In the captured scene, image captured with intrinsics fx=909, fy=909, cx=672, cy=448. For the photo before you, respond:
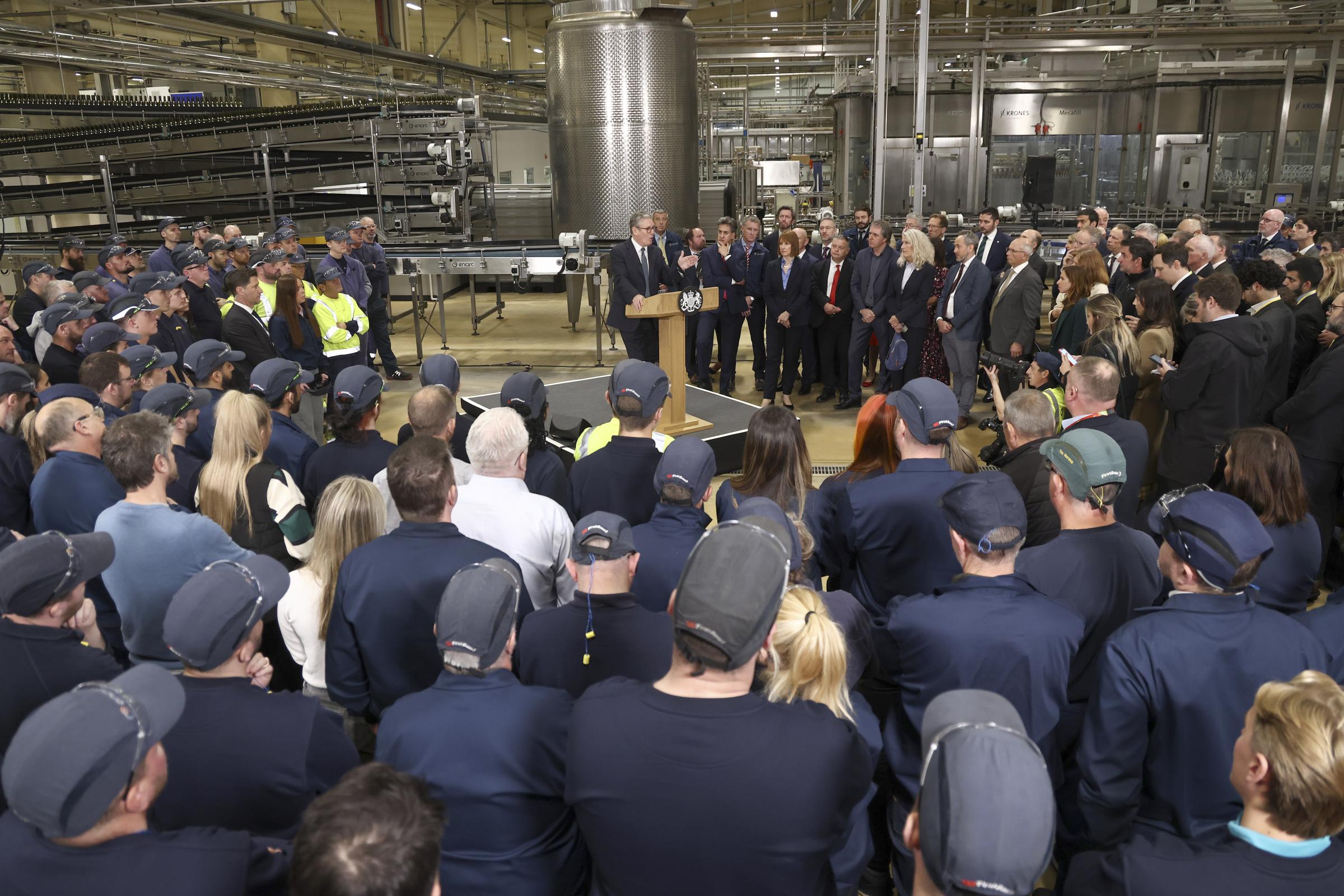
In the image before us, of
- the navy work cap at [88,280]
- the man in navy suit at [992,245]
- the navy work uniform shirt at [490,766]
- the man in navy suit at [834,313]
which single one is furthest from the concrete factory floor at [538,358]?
the navy work uniform shirt at [490,766]

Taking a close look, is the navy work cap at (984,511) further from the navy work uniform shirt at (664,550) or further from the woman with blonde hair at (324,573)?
the woman with blonde hair at (324,573)

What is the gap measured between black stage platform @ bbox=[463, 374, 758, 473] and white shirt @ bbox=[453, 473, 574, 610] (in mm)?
2719

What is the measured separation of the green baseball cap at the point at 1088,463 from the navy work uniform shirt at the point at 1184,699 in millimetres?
468

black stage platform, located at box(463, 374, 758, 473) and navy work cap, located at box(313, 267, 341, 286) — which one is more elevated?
navy work cap, located at box(313, 267, 341, 286)

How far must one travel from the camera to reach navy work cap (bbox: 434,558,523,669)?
167cm

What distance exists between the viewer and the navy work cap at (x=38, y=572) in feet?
6.36

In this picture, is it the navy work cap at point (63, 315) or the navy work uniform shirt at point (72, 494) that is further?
the navy work cap at point (63, 315)

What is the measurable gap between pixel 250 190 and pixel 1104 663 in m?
12.5

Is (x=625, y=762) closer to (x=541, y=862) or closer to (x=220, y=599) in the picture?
(x=541, y=862)

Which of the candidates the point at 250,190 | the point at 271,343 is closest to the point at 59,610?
the point at 271,343

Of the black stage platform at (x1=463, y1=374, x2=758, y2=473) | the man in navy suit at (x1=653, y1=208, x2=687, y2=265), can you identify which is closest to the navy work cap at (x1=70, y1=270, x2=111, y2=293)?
the black stage platform at (x1=463, y1=374, x2=758, y2=473)

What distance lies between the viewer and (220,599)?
5.77ft

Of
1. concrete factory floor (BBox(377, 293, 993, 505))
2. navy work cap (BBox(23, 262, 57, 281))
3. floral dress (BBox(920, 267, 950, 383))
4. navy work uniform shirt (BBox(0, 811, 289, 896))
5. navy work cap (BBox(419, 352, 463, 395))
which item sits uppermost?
navy work cap (BBox(23, 262, 57, 281))

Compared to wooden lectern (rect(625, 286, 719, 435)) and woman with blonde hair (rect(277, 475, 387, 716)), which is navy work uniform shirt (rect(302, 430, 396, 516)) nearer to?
woman with blonde hair (rect(277, 475, 387, 716))
